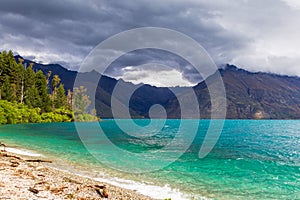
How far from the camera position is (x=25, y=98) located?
452 feet

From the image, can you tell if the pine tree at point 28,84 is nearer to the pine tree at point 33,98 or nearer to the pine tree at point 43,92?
the pine tree at point 33,98

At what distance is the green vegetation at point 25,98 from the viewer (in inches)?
4531

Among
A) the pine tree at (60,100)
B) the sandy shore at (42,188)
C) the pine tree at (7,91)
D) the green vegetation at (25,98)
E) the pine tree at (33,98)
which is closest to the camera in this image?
the sandy shore at (42,188)

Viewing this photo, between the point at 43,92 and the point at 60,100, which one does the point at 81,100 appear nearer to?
the point at 60,100

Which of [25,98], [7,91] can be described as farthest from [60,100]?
[7,91]

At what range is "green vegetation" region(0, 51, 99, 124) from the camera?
115088 mm

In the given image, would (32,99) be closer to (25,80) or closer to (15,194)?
(25,80)

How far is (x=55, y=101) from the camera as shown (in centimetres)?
16388

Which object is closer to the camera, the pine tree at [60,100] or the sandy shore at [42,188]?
the sandy shore at [42,188]

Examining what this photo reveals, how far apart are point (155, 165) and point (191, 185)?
9893 mm

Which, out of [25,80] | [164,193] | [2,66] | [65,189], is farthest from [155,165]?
[25,80]

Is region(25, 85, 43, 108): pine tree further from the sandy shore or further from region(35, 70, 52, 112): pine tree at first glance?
the sandy shore

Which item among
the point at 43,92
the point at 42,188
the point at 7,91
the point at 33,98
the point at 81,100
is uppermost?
the point at 43,92

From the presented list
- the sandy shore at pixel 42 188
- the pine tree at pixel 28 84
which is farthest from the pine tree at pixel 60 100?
the sandy shore at pixel 42 188
